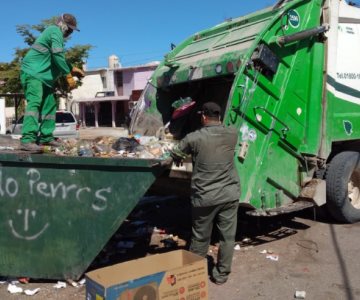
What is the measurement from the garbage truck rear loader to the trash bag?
0.41m

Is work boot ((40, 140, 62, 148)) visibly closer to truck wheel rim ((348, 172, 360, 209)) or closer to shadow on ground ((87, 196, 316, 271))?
shadow on ground ((87, 196, 316, 271))

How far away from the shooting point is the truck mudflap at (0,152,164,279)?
146 inches

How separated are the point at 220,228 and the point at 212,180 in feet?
1.43

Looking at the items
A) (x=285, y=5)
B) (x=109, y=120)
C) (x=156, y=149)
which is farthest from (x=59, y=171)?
(x=109, y=120)

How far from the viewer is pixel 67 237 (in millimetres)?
3826

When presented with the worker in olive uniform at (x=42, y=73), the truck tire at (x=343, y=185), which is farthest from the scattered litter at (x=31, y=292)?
the truck tire at (x=343, y=185)

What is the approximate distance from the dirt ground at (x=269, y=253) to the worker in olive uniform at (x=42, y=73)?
1335 mm

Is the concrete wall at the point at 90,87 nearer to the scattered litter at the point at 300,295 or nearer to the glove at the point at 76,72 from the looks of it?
the glove at the point at 76,72

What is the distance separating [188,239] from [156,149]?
143 centimetres

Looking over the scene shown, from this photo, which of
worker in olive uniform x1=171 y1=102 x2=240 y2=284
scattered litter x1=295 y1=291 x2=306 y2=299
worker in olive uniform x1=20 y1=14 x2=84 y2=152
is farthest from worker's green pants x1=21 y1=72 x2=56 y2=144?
scattered litter x1=295 y1=291 x2=306 y2=299

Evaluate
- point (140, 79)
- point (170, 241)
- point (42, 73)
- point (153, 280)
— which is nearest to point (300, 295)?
point (153, 280)

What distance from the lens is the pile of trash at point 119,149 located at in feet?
13.1

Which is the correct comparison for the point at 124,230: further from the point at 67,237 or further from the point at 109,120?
the point at 109,120

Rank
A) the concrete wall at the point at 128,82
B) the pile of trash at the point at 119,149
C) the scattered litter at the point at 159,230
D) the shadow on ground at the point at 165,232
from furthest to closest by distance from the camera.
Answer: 1. the concrete wall at the point at 128,82
2. the scattered litter at the point at 159,230
3. the shadow on ground at the point at 165,232
4. the pile of trash at the point at 119,149
